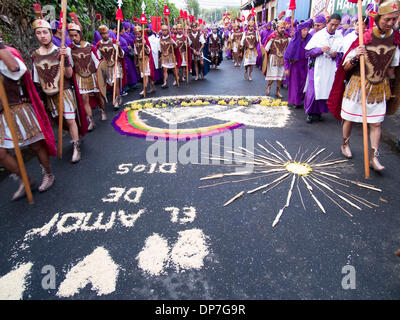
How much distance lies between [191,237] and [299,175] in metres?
1.69

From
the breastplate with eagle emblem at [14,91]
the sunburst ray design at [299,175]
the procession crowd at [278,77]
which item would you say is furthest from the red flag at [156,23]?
the breastplate with eagle emblem at [14,91]

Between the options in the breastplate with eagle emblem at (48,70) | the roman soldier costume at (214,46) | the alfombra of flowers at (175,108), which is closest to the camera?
the breastplate with eagle emblem at (48,70)

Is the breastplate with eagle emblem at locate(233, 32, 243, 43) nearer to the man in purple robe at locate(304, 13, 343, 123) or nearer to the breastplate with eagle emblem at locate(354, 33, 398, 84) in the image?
the man in purple robe at locate(304, 13, 343, 123)

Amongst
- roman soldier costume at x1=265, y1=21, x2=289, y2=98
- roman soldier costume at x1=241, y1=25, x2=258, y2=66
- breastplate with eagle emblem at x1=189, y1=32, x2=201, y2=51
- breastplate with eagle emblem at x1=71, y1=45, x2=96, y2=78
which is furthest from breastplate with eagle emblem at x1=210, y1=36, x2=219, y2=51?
breastplate with eagle emblem at x1=71, y1=45, x2=96, y2=78

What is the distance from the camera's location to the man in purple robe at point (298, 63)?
18.5 ft

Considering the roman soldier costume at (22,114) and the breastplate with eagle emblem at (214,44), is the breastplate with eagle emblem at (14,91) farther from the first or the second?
the breastplate with eagle emblem at (214,44)

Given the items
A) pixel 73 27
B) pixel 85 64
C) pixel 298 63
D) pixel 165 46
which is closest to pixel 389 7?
pixel 298 63

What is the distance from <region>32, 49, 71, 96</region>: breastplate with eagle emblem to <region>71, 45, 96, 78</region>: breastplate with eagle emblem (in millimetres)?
1293

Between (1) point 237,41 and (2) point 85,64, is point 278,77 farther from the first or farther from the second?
(1) point 237,41

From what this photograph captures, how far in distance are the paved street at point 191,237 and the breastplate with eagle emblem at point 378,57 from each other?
1.13 m

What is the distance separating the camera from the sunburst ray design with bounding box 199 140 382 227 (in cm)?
282

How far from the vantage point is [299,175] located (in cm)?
332

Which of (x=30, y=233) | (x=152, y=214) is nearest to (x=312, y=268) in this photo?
(x=152, y=214)
